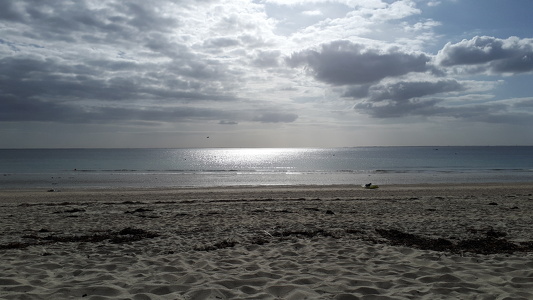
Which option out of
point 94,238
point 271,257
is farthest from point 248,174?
point 271,257

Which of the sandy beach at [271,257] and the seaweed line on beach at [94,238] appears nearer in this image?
the sandy beach at [271,257]

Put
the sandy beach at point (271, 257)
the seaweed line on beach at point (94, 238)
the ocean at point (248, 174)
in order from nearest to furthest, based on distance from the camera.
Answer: the sandy beach at point (271, 257) → the seaweed line on beach at point (94, 238) → the ocean at point (248, 174)

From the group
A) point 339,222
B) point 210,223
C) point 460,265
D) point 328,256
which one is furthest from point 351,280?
point 210,223

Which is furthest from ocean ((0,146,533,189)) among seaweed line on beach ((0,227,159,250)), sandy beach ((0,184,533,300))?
seaweed line on beach ((0,227,159,250))

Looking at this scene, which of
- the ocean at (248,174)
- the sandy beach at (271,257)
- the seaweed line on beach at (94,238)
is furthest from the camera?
the ocean at (248,174)

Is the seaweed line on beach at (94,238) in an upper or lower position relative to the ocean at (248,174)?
upper

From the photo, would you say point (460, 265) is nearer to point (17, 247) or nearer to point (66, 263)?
point (66, 263)

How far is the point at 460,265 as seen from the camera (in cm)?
599

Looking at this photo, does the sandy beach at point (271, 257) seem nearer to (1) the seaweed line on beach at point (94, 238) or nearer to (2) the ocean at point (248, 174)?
(1) the seaweed line on beach at point (94, 238)

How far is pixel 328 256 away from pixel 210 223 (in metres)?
4.97

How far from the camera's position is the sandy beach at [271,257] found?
16.3 feet

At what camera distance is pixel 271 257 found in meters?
6.68

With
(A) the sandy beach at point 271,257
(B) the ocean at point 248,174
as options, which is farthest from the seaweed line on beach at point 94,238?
(B) the ocean at point 248,174

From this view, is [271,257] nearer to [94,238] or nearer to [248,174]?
[94,238]
